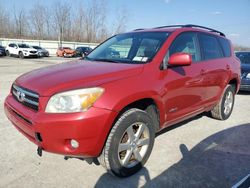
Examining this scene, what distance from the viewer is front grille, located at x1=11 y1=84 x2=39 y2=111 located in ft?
9.45

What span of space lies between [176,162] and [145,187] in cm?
77

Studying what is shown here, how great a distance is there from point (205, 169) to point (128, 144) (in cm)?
110

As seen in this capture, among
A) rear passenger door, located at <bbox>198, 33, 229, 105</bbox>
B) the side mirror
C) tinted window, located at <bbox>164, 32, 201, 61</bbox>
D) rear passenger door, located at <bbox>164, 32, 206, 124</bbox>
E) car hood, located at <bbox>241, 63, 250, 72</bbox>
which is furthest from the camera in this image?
car hood, located at <bbox>241, 63, 250, 72</bbox>

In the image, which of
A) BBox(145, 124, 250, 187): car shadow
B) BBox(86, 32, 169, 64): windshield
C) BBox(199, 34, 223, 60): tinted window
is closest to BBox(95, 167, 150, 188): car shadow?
BBox(145, 124, 250, 187): car shadow

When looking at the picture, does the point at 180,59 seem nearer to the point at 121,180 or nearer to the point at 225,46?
the point at 121,180

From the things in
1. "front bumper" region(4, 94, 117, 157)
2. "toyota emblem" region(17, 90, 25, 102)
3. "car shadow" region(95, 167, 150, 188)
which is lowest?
"car shadow" region(95, 167, 150, 188)

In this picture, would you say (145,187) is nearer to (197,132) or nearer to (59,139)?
(59,139)

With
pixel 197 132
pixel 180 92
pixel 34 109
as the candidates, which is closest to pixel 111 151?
pixel 34 109

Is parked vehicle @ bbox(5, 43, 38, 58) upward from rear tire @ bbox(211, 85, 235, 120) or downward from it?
downward

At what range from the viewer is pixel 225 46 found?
546 centimetres

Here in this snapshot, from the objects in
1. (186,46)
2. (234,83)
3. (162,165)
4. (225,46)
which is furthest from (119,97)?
(234,83)

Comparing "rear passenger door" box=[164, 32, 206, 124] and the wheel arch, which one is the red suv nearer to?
"rear passenger door" box=[164, 32, 206, 124]

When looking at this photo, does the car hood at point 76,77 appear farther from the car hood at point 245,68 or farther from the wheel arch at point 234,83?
the car hood at point 245,68

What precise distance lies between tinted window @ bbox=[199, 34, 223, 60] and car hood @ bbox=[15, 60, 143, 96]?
175 cm
